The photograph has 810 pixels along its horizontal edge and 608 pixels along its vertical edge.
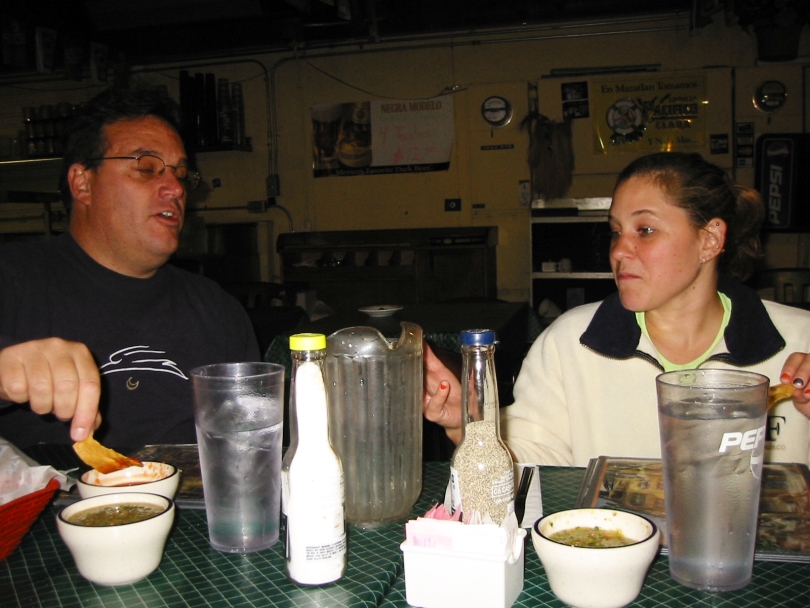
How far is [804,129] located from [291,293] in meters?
4.51

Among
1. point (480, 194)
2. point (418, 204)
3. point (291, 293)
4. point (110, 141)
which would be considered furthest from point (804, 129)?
point (110, 141)

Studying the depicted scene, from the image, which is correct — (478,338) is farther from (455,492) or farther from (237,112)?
(237,112)

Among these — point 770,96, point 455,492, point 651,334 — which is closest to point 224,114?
point 770,96

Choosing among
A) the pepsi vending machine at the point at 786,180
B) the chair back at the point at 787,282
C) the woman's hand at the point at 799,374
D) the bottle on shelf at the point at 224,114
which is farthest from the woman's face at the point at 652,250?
the bottle on shelf at the point at 224,114

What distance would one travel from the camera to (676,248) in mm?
1639

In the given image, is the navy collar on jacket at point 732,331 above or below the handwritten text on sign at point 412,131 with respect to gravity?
below

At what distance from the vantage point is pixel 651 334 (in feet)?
5.56

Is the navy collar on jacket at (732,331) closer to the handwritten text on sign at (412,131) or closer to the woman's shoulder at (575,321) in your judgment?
the woman's shoulder at (575,321)

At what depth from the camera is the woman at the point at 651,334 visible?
1582mm

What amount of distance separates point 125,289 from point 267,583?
4.05 ft

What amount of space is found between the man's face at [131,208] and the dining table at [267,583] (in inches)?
40.8

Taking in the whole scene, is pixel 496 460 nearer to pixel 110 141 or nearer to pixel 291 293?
pixel 110 141

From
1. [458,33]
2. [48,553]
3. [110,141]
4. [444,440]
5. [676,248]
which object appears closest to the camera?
[48,553]

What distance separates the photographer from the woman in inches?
62.3
